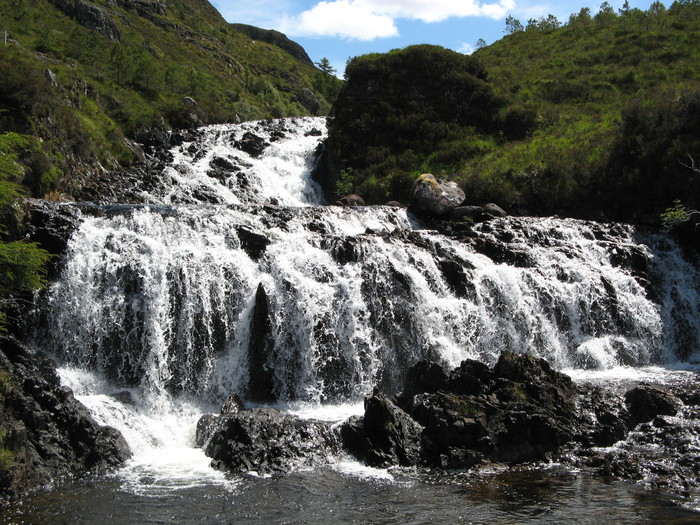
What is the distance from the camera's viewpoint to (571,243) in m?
26.5

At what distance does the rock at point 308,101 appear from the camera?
308ft

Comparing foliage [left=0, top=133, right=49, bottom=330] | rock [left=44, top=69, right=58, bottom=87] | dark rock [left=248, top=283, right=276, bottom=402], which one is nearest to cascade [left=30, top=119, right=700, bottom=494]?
dark rock [left=248, top=283, right=276, bottom=402]

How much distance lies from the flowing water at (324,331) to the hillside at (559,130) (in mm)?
5247

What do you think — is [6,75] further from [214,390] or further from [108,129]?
[214,390]

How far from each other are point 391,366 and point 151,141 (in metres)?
30.7

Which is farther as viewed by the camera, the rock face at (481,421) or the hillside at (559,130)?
the hillside at (559,130)

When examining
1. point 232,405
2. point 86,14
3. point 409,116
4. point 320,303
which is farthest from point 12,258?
point 86,14

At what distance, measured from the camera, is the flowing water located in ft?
35.0

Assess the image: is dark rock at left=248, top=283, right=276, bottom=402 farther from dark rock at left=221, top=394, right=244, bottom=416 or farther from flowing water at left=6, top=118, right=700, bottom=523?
dark rock at left=221, top=394, right=244, bottom=416

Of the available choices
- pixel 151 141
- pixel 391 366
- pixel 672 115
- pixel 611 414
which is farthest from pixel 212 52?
pixel 611 414

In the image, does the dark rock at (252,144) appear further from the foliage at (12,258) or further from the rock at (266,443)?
the rock at (266,443)

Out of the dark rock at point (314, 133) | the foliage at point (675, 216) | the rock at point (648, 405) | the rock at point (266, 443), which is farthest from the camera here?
the dark rock at point (314, 133)

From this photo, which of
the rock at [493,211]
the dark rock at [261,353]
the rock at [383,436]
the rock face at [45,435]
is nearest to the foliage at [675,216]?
the rock at [493,211]

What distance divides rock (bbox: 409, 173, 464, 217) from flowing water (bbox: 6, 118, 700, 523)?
3.45 meters
